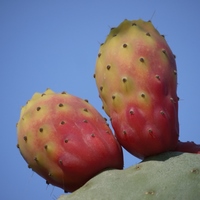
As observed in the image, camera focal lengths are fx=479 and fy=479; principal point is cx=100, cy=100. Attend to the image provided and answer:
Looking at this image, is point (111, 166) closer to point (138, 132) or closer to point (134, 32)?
Answer: point (138, 132)

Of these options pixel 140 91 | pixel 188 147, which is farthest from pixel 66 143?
pixel 188 147

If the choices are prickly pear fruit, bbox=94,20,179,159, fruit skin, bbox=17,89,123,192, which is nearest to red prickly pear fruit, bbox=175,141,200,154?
prickly pear fruit, bbox=94,20,179,159

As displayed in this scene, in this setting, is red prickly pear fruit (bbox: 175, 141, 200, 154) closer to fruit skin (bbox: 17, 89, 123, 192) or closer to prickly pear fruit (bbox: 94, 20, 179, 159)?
prickly pear fruit (bbox: 94, 20, 179, 159)

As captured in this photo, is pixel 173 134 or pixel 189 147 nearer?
pixel 173 134

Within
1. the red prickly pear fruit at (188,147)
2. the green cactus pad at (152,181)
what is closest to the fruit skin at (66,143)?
the green cactus pad at (152,181)

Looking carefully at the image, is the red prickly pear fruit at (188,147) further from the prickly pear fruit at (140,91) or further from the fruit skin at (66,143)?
the fruit skin at (66,143)

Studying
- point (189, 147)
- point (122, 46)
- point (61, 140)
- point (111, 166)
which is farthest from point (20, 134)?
point (189, 147)

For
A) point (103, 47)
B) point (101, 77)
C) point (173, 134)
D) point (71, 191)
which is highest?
point (103, 47)
